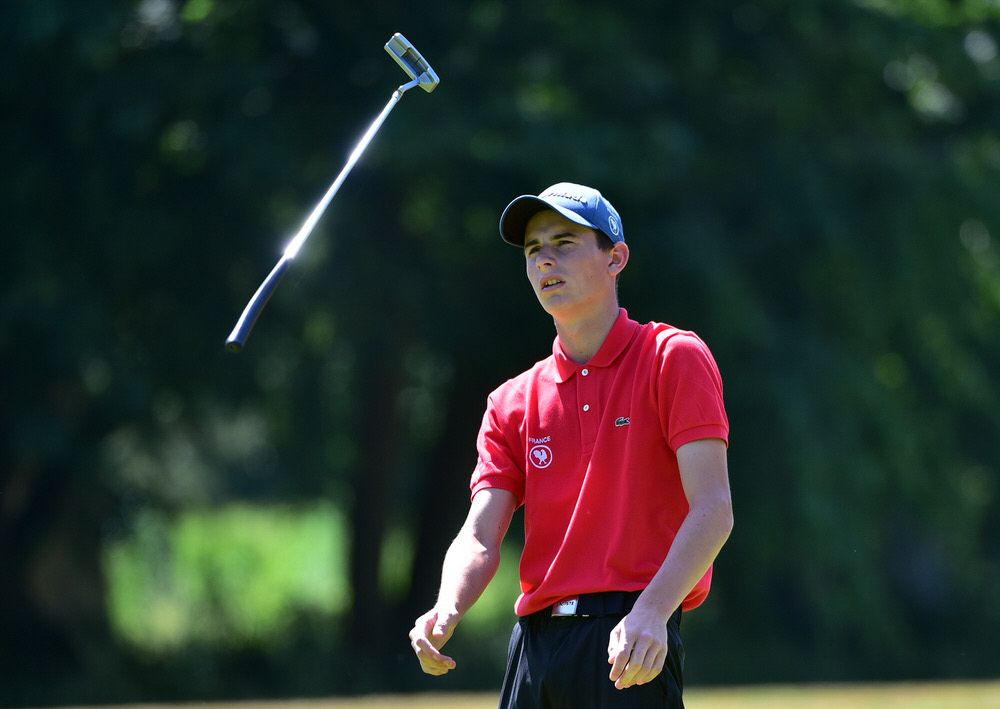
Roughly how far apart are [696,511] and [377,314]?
388 inches

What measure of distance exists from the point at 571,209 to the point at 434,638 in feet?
3.65

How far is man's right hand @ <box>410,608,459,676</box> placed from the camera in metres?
3.21

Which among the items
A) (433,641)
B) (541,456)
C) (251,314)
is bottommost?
(433,641)

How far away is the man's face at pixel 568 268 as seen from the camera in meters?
3.36

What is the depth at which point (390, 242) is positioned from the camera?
A: 12977mm

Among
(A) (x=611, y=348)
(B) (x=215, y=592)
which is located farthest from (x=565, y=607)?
(B) (x=215, y=592)

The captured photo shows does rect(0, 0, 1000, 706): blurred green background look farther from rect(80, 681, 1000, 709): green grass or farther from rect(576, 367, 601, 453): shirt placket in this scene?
rect(576, 367, 601, 453): shirt placket

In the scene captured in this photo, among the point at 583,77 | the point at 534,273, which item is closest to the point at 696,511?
the point at 534,273

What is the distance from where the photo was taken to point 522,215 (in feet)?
11.3

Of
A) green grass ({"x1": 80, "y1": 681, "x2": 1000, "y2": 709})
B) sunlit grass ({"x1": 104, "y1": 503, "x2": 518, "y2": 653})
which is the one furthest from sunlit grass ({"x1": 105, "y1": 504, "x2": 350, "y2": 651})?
green grass ({"x1": 80, "y1": 681, "x2": 1000, "y2": 709})

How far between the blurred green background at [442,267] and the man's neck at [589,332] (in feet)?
25.8

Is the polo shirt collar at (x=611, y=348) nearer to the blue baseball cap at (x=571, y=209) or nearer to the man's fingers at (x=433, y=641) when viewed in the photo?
the blue baseball cap at (x=571, y=209)

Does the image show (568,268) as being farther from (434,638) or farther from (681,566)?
(434,638)

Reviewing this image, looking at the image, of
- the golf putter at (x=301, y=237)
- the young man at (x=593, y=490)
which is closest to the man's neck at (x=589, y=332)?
the young man at (x=593, y=490)
